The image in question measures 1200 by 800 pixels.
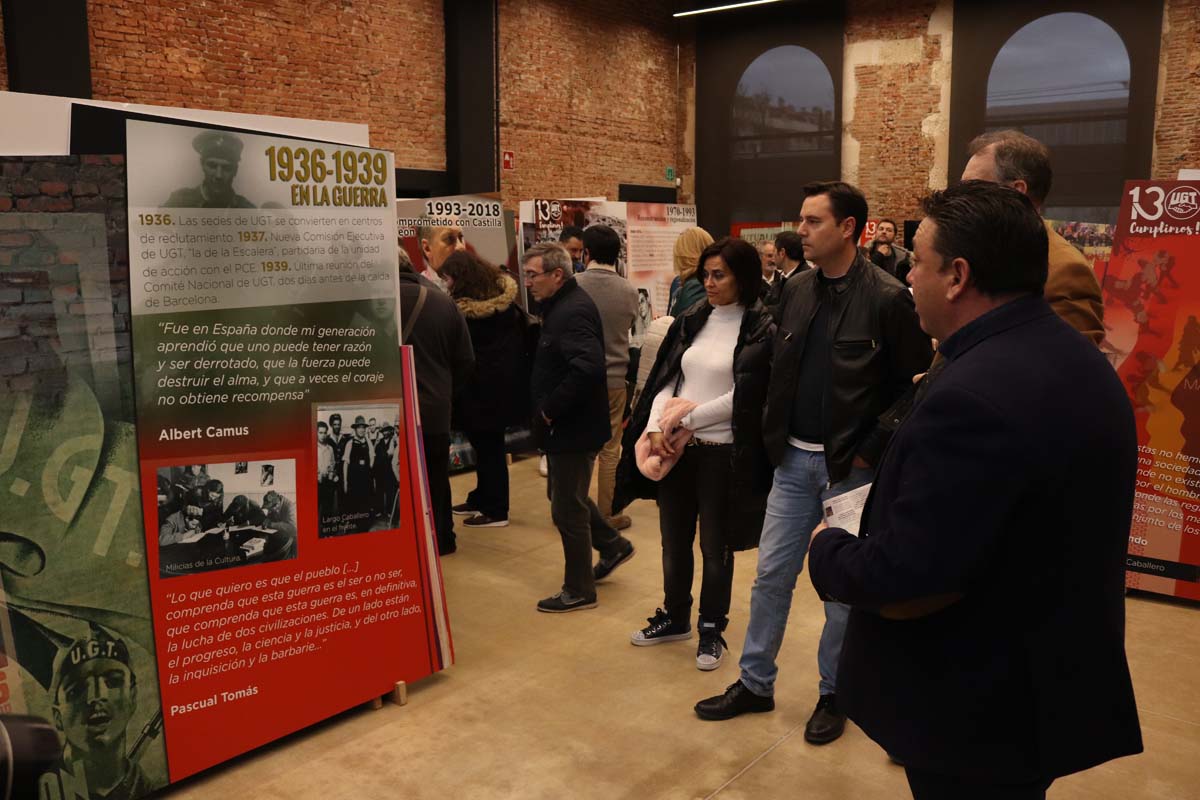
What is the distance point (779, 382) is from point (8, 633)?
228cm

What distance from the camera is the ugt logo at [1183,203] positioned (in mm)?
4371

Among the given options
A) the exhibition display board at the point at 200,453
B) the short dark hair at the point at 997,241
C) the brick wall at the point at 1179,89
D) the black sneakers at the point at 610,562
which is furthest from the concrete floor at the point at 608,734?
the brick wall at the point at 1179,89

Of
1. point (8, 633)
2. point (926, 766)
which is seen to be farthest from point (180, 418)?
point (926, 766)

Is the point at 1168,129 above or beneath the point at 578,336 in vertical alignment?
above

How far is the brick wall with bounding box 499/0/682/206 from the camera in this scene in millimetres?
12359

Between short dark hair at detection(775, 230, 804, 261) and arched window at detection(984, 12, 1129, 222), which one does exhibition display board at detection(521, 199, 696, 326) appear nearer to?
short dark hair at detection(775, 230, 804, 261)

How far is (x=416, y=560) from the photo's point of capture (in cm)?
356

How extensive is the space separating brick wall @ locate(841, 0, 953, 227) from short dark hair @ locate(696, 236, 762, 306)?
1083 cm

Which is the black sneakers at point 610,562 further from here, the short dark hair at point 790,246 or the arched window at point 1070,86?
the arched window at point 1070,86

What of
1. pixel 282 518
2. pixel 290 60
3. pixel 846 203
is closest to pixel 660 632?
pixel 282 518

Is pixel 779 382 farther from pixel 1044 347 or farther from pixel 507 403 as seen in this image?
pixel 507 403

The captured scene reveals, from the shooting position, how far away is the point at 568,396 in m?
4.19

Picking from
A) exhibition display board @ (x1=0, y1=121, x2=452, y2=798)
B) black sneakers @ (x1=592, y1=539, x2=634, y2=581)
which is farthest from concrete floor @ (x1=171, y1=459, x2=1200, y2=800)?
black sneakers @ (x1=592, y1=539, x2=634, y2=581)

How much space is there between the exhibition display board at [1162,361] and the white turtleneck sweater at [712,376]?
2183mm
